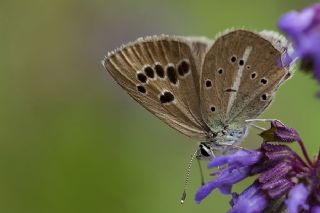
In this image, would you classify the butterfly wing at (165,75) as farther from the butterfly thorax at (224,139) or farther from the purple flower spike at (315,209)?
the purple flower spike at (315,209)

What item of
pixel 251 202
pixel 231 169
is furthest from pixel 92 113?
pixel 251 202

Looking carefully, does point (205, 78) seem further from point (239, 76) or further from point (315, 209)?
point (315, 209)

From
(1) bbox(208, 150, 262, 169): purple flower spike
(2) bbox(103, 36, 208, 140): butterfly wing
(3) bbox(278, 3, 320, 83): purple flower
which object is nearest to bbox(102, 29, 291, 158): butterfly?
(2) bbox(103, 36, 208, 140): butterfly wing

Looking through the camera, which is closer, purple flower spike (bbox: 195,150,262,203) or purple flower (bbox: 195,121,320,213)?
purple flower (bbox: 195,121,320,213)

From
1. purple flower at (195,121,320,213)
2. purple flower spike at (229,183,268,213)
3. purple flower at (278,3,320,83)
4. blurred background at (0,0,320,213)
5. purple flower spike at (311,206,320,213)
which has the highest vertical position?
blurred background at (0,0,320,213)

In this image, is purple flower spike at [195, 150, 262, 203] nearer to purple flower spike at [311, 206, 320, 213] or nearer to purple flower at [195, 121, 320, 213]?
purple flower at [195, 121, 320, 213]

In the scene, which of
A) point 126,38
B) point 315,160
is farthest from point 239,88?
point 126,38

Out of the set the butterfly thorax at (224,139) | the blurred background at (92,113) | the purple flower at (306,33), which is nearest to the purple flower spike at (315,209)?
the purple flower at (306,33)

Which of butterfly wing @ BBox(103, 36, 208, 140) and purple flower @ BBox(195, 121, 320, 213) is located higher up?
butterfly wing @ BBox(103, 36, 208, 140)
